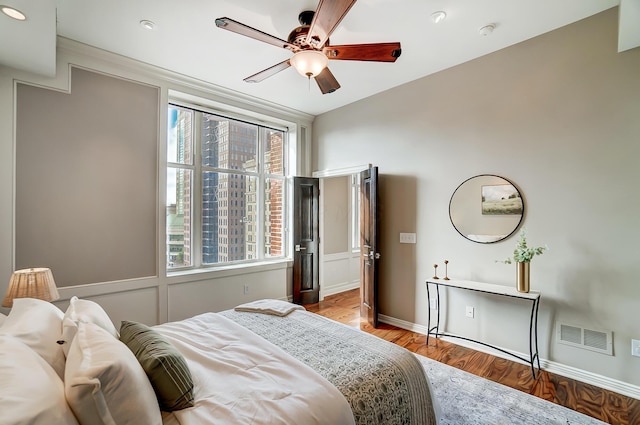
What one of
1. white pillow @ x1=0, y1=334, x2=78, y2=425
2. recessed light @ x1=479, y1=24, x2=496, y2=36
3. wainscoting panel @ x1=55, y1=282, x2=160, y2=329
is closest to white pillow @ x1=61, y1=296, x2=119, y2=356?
white pillow @ x1=0, y1=334, x2=78, y2=425

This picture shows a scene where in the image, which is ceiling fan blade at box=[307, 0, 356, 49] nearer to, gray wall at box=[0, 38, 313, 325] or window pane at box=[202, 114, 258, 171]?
gray wall at box=[0, 38, 313, 325]

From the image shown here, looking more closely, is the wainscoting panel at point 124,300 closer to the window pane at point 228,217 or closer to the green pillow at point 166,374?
the window pane at point 228,217

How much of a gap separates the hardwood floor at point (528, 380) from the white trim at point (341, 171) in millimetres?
2102

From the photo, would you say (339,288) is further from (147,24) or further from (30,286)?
(147,24)

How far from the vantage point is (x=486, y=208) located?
2.99 m

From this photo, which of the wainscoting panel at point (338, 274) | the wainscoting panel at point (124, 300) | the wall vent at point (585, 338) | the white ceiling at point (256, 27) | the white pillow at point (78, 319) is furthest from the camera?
the wainscoting panel at point (338, 274)

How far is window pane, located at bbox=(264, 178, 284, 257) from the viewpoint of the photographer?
463cm

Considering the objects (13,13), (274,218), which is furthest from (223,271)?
(13,13)

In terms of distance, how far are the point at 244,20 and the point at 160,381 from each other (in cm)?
265

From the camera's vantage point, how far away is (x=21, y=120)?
2.59m

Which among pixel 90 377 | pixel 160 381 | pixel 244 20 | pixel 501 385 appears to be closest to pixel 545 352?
pixel 501 385

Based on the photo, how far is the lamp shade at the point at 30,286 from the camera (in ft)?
6.69

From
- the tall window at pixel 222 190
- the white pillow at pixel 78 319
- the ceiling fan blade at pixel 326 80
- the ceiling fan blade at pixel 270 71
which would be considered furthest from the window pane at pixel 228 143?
the white pillow at pixel 78 319

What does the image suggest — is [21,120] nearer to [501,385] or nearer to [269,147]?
[269,147]
